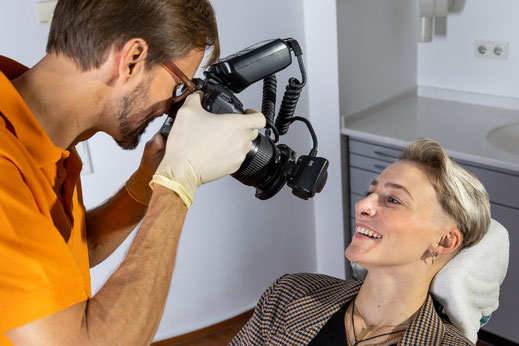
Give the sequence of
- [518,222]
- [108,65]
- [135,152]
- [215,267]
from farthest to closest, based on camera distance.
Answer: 1. [215,267]
2. [135,152]
3. [518,222]
4. [108,65]

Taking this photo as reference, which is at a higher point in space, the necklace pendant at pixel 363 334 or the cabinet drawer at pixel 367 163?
the necklace pendant at pixel 363 334

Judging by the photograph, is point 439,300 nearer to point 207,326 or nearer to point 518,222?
point 518,222

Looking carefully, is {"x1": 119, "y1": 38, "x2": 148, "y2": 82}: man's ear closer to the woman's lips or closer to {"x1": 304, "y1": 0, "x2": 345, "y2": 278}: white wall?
the woman's lips

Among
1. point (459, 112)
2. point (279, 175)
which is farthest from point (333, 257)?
point (279, 175)

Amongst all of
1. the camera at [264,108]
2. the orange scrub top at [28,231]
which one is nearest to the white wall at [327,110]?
the camera at [264,108]

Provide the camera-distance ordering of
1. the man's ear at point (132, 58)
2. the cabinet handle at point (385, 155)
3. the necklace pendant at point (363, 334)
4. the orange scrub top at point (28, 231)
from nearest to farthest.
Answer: the orange scrub top at point (28, 231) < the man's ear at point (132, 58) < the necklace pendant at point (363, 334) < the cabinet handle at point (385, 155)

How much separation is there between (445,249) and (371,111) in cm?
143

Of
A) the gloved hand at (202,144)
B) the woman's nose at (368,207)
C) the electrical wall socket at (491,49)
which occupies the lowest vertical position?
the woman's nose at (368,207)

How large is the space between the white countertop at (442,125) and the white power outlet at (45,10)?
4.17 feet

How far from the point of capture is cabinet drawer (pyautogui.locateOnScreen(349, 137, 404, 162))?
107 inches

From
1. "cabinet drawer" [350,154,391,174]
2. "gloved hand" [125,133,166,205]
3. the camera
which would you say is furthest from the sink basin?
"gloved hand" [125,133,166,205]

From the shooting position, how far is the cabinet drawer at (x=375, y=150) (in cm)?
271

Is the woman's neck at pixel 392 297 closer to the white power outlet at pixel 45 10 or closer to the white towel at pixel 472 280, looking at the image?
the white towel at pixel 472 280

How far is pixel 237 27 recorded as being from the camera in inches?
104
